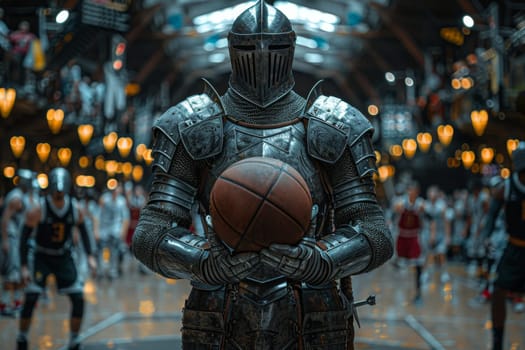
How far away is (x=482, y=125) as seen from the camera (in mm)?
20344

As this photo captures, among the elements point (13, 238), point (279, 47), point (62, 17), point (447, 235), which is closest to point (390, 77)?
point (447, 235)

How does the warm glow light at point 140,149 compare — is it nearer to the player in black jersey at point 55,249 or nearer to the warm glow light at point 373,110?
the warm glow light at point 373,110

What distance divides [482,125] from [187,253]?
1758 cm

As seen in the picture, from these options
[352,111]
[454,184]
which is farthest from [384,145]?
[352,111]

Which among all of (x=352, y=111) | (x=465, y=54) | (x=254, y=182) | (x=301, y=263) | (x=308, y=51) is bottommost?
(x=301, y=263)

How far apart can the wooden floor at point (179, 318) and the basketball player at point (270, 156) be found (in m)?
5.24

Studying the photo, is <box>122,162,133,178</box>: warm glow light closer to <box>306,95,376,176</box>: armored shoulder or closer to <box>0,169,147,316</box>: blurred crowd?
<box>0,169,147,316</box>: blurred crowd

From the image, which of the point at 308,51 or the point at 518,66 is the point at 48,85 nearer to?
the point at 518,66

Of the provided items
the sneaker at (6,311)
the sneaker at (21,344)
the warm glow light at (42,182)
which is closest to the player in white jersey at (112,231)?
the warm glow light at (42,182)

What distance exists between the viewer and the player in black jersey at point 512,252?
801cm

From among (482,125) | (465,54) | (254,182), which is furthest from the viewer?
(465,54)

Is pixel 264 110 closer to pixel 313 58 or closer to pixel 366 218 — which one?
pixel 366 218

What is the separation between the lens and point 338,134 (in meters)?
4.08

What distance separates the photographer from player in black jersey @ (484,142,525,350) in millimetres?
8008
